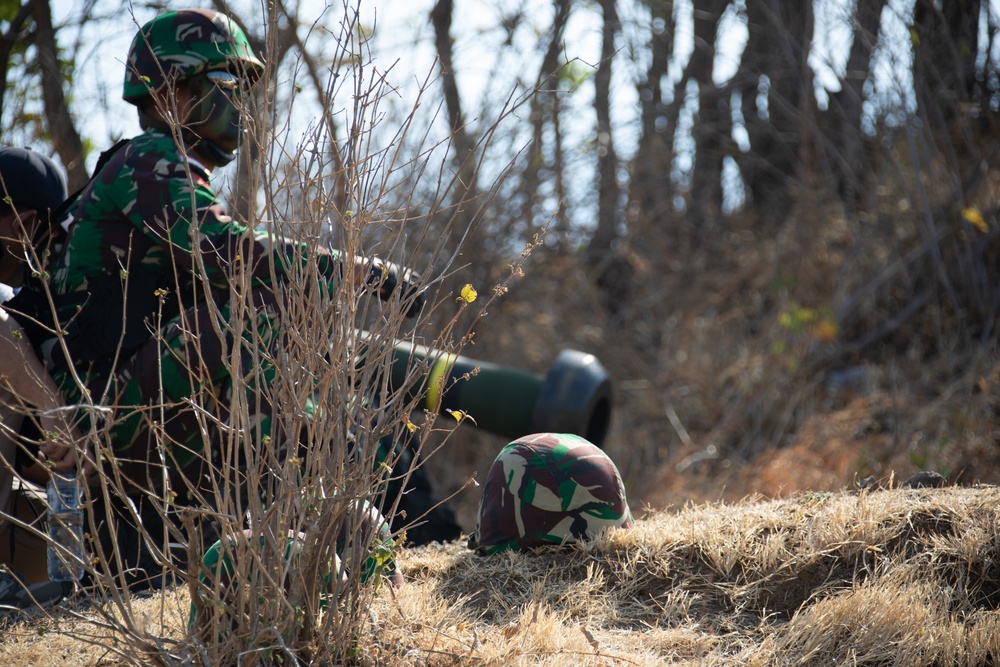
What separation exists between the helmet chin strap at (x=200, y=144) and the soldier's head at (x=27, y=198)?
1.46 feet

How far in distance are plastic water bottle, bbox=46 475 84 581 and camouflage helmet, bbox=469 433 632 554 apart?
127 cm

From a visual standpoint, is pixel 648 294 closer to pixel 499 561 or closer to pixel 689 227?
pixel 689 227

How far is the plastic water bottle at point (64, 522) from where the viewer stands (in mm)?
2221

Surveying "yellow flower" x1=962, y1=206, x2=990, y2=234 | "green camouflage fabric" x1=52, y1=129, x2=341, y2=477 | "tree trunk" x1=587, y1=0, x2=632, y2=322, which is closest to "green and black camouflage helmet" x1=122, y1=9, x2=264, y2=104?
"green camouflage fabric" x1=52, y1=129, x2=341, y2=477

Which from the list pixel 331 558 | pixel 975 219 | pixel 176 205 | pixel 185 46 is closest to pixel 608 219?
pixel 975 219

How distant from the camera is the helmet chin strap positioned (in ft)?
11.3

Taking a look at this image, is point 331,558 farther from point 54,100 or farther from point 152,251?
point 54,100

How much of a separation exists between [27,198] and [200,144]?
0.70 meters

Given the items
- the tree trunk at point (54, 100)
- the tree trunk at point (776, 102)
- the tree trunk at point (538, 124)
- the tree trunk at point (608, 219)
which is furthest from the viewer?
the tree trunk at point (608, 219)

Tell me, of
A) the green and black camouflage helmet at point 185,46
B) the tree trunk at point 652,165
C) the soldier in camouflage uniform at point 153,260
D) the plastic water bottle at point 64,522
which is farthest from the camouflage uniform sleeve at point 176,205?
the tree trunk at point 652,165

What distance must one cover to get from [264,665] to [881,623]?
62.6 inches

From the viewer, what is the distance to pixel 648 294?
29.2 ft

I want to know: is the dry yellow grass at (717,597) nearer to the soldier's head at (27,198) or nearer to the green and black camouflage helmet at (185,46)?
the soldier's head at (27,198)

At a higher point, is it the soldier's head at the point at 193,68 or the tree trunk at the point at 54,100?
the tree trunk at the point at 54,100
